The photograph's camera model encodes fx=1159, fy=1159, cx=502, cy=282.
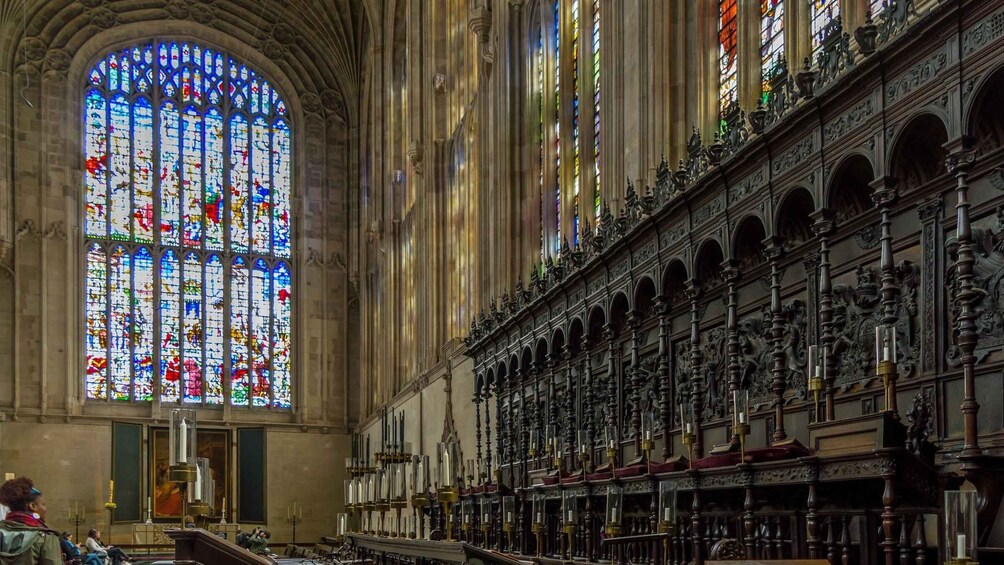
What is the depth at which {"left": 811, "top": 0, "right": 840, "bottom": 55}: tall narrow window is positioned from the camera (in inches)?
440

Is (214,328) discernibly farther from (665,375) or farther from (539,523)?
(665,375)

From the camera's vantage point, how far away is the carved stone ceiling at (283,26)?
38719mm

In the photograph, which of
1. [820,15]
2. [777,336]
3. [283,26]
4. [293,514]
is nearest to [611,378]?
[777,336]

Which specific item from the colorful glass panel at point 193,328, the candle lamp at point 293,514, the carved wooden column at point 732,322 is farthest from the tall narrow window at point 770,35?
the colorful glass panel at point 193,328

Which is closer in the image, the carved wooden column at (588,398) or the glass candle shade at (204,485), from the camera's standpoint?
the glass candle shade at (204,485)

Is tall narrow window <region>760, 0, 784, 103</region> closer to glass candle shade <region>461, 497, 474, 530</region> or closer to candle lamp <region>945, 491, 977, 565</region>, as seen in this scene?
candle lamp <region>945, 491, 977, 565</region>

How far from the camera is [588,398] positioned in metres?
16.2

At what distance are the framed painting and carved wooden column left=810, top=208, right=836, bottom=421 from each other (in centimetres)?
2924

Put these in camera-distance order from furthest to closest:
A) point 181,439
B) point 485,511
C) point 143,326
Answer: point 143,326 → point 485,511 → point 181,439

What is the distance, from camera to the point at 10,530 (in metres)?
6.50

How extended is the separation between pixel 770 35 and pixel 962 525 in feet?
30.2

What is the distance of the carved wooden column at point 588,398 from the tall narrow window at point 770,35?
5.13m

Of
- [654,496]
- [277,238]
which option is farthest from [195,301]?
[654,496]

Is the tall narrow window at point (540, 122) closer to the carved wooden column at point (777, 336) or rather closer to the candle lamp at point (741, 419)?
the carved wooden column at point (777, 336)
